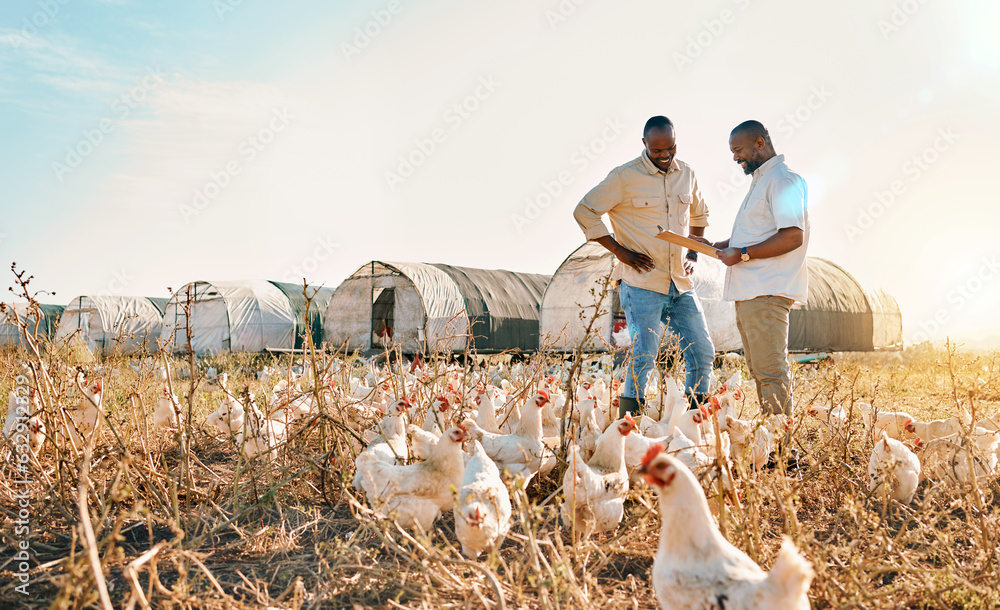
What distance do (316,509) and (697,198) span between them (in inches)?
134

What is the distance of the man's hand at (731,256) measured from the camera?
145 inches

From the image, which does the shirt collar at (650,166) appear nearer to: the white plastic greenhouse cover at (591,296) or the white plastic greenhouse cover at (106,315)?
the white plastic greenhouse cover at (591,296)

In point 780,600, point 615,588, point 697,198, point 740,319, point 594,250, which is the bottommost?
point 615,588

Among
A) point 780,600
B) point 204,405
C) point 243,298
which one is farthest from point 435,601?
point 243,298

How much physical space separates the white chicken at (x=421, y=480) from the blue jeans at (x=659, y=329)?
1.76m

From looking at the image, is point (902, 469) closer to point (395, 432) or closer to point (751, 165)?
point (751, 165)

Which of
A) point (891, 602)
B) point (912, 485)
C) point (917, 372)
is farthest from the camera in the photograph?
point (917, 372)

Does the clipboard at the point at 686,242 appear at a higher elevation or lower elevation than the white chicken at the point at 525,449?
higher

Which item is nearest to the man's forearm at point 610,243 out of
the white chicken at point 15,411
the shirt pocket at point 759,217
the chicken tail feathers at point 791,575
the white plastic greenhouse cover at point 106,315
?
the shirt pocket at point 759,217

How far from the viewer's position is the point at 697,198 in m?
4.65

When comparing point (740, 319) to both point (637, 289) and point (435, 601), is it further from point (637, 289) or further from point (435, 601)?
point (435, 601)

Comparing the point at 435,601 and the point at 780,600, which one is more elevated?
Result: the point at 780,600

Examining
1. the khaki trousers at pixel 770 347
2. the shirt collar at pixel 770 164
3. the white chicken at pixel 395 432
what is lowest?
the white chicken at pixel 395 432

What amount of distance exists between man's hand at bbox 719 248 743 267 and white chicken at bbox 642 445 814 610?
2313 mm
